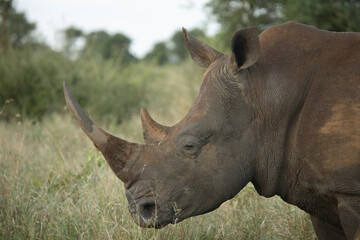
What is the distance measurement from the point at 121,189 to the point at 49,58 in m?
6.11

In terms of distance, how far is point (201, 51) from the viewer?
330cm

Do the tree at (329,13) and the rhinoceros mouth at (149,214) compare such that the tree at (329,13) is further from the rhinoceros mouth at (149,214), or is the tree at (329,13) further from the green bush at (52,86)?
the rhinoceros mouth at (149,214)

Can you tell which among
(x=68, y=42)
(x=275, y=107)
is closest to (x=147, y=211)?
(x=275, y=107)

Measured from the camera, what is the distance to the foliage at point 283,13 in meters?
6.66

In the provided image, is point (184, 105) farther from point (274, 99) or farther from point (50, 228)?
point (274, 99)

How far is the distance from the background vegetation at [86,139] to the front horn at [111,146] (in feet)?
1.87

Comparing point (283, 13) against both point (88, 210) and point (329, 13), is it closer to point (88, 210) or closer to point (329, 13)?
point (329, 13)

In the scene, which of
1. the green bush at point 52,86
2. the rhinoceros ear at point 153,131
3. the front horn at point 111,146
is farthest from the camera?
the green bush at point 52,86

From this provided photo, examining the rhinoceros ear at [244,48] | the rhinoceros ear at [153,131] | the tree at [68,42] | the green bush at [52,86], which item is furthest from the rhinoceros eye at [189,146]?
the tree at [68,42]

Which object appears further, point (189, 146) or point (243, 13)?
point (243, 13)

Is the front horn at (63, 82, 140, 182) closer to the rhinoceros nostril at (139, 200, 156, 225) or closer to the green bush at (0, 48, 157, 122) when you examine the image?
the rhinoceros nostril at (139, 200, 156, 225)

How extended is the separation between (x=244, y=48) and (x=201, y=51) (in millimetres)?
484

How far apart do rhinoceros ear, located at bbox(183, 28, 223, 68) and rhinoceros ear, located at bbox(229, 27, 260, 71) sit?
1.02 feet

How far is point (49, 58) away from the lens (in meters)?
9.80
